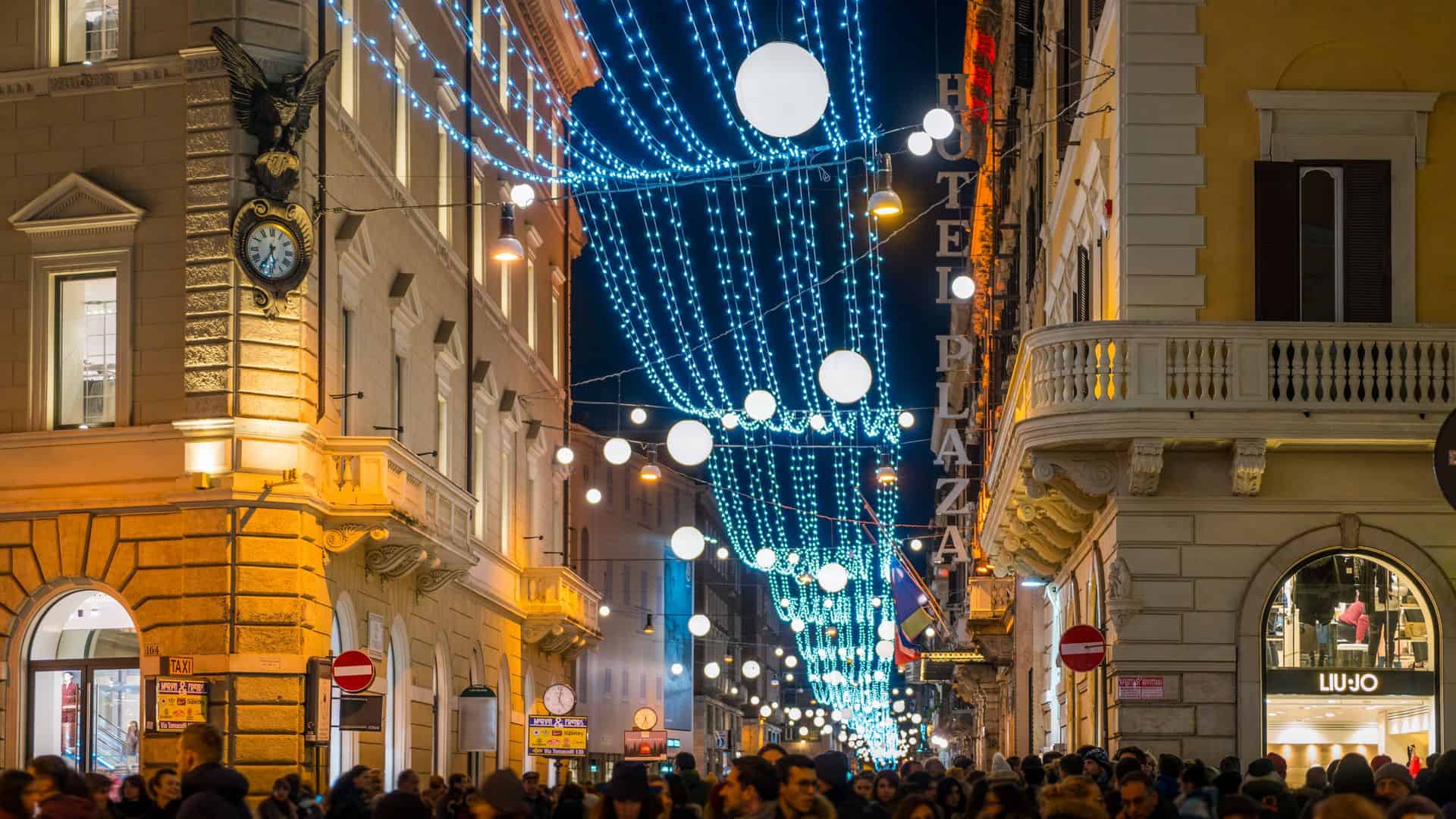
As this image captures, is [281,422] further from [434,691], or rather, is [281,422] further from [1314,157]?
[1314,157]

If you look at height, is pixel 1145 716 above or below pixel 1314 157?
below

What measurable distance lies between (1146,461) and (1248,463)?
969 mm

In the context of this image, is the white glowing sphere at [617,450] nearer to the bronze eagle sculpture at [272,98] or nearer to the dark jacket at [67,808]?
the bronze eagle sculpture at [272,98]

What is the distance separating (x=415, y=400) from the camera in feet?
102

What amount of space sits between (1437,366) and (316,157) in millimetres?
13741

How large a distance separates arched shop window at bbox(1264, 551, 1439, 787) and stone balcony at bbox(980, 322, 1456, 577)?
126 cm

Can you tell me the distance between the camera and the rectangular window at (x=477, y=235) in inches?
1415

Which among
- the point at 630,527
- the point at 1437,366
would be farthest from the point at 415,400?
the point at 630,527

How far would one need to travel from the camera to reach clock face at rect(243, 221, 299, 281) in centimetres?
2362

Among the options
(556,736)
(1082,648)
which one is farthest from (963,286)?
(1082,648)

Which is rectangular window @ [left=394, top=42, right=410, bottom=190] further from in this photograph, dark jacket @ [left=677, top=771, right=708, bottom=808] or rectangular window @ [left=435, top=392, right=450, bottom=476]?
dark jacket @ [left=677, top=771, right=708, bottom=808]

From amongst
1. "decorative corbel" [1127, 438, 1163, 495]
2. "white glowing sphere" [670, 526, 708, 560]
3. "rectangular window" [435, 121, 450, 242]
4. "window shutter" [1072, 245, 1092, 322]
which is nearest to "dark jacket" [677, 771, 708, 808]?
"decorative corbel" [1127, 438, 1163, 495]

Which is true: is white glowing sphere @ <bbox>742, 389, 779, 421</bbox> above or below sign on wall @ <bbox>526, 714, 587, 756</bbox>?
above

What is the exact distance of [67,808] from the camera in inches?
321
